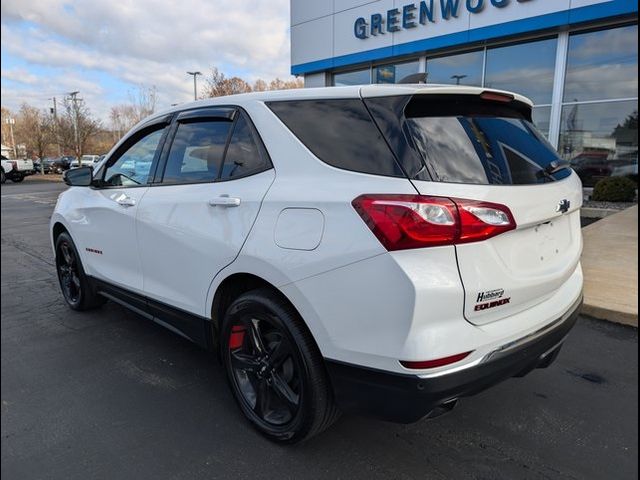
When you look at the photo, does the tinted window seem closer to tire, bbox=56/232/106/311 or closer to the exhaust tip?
the exhaust tip

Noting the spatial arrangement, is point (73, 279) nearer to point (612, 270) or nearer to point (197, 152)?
point (197, 152)

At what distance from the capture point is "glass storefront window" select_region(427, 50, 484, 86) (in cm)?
1292

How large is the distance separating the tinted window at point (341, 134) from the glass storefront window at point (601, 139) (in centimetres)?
1158

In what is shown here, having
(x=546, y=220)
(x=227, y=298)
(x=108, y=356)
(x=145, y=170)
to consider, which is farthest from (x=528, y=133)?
(x=108, y=356)

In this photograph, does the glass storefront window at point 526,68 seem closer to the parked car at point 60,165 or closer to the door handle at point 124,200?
the door handle at point 124,200

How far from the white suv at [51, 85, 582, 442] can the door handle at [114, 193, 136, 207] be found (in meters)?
0.41

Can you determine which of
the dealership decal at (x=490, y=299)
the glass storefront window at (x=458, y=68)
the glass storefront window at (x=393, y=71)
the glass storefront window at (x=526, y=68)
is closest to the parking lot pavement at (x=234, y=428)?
the dealership decal at (x=490, y=299)

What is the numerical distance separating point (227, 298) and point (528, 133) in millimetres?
1939

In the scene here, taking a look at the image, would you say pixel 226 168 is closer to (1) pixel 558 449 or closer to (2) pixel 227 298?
(2) pixel 227 298

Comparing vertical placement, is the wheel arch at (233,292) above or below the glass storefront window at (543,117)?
below

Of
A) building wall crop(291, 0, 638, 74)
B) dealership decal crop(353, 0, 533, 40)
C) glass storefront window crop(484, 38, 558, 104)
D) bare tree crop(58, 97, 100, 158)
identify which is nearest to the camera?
building wall crop(291, 0, 638, 74)

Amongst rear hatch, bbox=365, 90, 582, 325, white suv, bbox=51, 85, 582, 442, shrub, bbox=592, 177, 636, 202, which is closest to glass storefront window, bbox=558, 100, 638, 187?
shrub, bbox=592, 177, 636, 202

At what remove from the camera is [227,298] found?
2.73m

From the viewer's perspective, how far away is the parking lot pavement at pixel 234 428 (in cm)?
231
